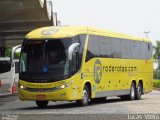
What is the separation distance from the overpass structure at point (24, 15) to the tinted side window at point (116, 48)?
8.15 meters

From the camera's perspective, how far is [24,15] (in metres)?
42.2

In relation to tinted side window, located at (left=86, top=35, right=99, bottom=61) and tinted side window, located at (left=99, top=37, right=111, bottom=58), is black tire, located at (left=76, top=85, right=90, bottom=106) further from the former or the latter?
tinted side window, located at (left=99, top=37, right=111, bottom=58)

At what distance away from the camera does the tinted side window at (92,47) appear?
23156 mm

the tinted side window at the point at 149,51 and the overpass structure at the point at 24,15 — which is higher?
the overpass structure at the point at 24,15

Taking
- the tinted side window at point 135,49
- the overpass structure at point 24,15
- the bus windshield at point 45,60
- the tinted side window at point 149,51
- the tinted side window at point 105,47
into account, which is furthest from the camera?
the overpass structure at point 24,15

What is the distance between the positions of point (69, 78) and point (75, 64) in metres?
0.67

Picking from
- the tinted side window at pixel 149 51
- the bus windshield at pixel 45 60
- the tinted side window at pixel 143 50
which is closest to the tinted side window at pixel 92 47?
the bus windshield at pixel 45 60

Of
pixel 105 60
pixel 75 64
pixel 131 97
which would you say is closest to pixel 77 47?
pixel 75 64

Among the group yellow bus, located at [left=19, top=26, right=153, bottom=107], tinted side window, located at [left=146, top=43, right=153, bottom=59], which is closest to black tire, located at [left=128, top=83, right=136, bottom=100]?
tinted side window, located at [left=146, top=43, right=153, bottom=59]

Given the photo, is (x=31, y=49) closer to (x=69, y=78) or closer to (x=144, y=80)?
(x=69, y=78)

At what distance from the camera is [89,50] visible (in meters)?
23.2

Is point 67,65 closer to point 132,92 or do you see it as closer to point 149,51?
point 132,92

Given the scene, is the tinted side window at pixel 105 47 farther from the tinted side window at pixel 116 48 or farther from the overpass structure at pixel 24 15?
the overpass structure at pixel 24 15

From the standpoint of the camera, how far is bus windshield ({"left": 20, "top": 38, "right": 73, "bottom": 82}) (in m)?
21.3
